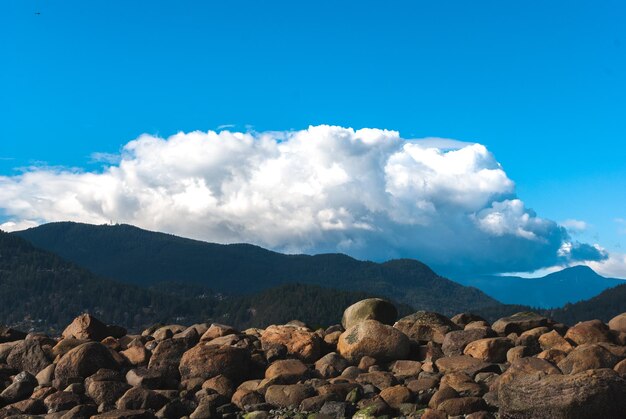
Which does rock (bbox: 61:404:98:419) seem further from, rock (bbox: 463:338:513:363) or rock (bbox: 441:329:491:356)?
rock (bbox: 463:338:513:363)

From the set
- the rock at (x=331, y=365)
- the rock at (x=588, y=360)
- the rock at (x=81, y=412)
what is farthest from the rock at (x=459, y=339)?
the rock at (x=81, y=412)

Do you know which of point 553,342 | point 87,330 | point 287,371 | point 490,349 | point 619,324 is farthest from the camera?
point 87,330

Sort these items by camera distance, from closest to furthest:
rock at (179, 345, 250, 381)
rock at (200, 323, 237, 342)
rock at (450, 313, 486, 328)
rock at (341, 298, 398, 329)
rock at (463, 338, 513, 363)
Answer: rock at (463, 338, 513, 363) < rock at (179, 345, 250, 381) < rock at (200, 323, 237, 342) < rock at (341, 298, 398, 329) < rock at (450, 313, 486, 328)

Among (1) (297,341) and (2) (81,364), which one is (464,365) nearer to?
(1) (297,341)

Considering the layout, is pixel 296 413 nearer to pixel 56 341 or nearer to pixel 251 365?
pixel 251 365

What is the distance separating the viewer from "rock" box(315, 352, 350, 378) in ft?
102

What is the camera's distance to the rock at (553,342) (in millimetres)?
31422

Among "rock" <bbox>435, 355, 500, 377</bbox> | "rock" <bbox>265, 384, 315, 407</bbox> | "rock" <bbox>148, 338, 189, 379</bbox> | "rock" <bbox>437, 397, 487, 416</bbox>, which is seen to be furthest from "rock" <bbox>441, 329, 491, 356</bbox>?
"rock" <bbox>148, 338, 189, 379</bbox>

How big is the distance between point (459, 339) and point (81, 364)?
682 inches

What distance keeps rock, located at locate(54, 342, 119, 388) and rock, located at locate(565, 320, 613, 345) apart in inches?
837

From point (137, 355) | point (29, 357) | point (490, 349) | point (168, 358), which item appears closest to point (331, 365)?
point (490, 349)

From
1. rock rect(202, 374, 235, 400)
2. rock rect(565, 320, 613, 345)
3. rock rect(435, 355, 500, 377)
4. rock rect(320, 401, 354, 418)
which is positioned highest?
rock rect(565, 320, 613, 345)

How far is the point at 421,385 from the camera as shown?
27.9 m

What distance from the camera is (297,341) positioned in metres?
34.8
